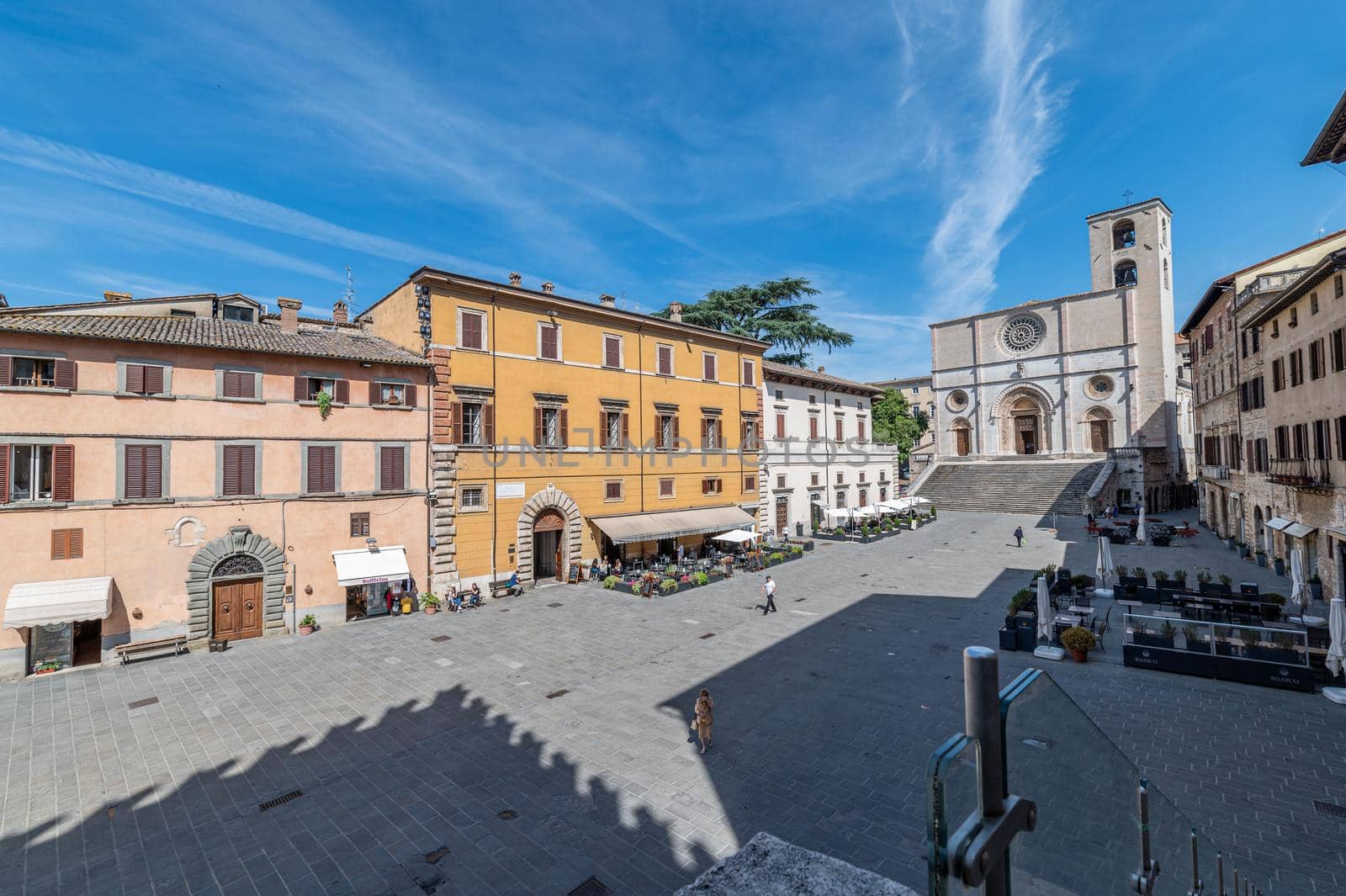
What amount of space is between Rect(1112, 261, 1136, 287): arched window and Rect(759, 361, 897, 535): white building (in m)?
29.1

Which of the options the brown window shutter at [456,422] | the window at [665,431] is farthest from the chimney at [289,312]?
the window at [665,431]

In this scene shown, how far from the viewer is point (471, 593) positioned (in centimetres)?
2306

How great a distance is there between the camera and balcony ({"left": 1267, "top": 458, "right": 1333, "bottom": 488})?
734 inches

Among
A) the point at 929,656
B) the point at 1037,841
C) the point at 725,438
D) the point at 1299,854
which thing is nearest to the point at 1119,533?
the point at 725,438

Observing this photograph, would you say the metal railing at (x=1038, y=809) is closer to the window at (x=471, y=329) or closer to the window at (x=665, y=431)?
the window at (x=471, y=329)

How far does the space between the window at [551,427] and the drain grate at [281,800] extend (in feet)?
53.4

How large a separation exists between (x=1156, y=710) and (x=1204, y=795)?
3.50 m

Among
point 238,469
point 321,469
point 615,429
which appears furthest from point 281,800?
point 615,429

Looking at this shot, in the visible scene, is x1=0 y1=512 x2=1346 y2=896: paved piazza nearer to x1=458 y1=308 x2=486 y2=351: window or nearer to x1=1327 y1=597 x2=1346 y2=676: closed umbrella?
x1=1327 y1=597 x2=1346 y2=676: closed umbrella

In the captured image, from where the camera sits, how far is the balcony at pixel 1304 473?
18.7 metres

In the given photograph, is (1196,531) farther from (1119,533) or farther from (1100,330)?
(1100,330)

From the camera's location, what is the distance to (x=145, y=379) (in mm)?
18234

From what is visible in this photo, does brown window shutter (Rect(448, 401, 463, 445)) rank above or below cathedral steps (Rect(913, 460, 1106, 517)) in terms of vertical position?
above

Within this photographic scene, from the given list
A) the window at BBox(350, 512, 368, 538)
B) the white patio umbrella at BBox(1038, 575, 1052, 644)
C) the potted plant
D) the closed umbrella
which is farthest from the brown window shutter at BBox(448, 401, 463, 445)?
the closed umbrella
